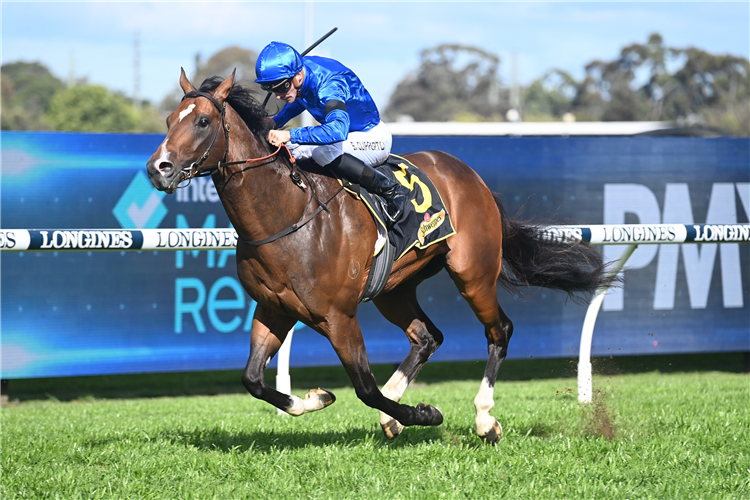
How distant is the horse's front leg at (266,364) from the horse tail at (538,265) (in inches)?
63.3

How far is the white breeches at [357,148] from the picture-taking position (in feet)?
13.8

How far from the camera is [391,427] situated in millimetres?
4645

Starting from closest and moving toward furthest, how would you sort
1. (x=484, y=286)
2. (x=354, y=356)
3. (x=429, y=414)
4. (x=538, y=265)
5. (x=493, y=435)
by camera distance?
(x=354, y=356) < (x=429, y=414) < (x=493, y=435) < (x=484, y=286) < (x=538, y=265)

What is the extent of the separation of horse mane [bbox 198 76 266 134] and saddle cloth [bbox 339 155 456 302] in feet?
1.74

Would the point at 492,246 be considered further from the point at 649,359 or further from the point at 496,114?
the point at 496,114

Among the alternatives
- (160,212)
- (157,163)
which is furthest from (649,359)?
(157,163)

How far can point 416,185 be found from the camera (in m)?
4.64

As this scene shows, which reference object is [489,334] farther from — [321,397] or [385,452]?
[321,397]

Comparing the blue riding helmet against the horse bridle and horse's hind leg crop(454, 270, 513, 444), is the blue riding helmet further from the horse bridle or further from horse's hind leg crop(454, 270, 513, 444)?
horse's hind leg crop(454, 270, 513, 444)

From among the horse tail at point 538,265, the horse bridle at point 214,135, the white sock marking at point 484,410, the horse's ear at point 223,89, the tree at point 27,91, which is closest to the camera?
the horse bridle at point 214,135

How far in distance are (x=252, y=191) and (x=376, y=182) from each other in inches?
26.9

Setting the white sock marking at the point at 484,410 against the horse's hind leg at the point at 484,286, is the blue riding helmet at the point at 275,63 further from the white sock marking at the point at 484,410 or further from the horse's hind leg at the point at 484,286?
the white sock marking at the point at 484,410

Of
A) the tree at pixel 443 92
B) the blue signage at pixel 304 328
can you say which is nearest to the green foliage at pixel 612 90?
the tree at pixel 443 92

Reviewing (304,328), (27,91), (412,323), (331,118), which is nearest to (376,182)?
(331,118)
